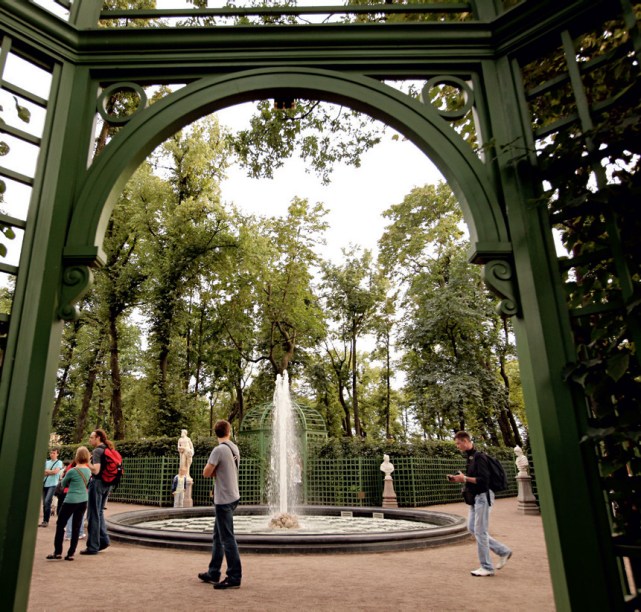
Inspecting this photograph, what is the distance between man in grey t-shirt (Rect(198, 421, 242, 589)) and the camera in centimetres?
478

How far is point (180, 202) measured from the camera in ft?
82.4

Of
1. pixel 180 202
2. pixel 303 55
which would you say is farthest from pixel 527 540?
pixel 180 202

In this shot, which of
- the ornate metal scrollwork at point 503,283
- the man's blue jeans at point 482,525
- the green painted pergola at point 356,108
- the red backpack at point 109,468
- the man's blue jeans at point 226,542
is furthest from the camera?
the red backpack at point 109,468

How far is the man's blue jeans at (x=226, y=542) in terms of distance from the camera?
474 cm

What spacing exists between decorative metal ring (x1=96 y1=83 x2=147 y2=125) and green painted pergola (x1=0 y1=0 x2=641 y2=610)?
14 millimetres

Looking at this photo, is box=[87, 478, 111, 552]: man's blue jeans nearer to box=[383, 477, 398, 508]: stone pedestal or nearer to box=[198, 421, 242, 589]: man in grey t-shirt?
box=[198, 421, 242, 589]: man in grey t-shirt

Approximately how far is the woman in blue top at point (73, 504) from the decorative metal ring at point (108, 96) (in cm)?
492

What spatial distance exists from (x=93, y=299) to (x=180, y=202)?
6817 millimetres

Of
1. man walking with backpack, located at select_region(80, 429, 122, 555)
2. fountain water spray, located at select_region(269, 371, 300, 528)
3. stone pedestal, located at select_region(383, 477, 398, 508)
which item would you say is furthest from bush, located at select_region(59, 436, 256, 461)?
man walking with backpack, located at select_region(80, 429, 122, 555)

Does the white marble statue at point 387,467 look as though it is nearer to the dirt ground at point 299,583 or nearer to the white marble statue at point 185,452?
the white marble statue at point 185,452

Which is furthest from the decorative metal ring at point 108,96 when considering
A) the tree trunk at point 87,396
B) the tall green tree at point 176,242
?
the tree trunk at point 87,396

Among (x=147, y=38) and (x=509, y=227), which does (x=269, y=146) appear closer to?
(x=147, y=38)

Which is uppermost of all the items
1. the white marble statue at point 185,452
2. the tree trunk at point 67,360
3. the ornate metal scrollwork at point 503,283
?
the tree trunk at point 67,360

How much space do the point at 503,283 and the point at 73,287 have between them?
8.12 ft
